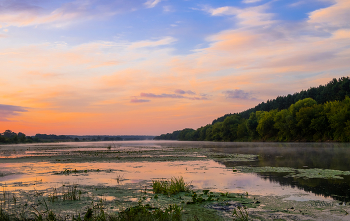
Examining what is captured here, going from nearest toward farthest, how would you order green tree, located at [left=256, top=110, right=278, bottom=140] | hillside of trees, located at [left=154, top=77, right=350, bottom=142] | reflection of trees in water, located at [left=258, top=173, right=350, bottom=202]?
reflection of trees in water, located at [left=258, top=173, right=350, bottom=202] < hillside of trees, located at [left=154, top=77, right=350, bottom=142] < green tree, located at [left=256, top=110, right=278, bottom=140]

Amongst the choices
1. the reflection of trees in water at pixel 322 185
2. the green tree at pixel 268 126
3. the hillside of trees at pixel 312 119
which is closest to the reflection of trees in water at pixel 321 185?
the reflection of trees in water at pixel 322 185

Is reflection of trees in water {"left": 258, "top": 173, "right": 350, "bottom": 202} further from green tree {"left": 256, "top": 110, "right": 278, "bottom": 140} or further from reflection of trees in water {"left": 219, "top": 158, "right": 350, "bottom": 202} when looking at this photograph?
green tree {"left": 256, "top": 110, "right": 278, "bottom": 140}

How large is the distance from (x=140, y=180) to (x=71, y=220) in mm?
8446

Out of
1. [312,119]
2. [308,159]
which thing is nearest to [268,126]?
[312,119]

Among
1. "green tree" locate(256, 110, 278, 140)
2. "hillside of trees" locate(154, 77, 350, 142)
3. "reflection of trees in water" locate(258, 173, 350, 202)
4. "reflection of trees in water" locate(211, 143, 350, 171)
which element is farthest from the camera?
"green tree" locate(256, 110, 278, 140)

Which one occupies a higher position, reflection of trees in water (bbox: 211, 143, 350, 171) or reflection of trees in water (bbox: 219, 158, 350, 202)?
reflection of trees in water (bbox: 219, 158, 350, 202)

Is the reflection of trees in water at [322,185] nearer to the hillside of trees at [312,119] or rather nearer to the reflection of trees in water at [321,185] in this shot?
the reflection of trees in water at [321,185]

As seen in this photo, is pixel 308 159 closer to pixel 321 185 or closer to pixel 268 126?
pixel 321 185

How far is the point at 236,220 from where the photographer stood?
26.9 feet

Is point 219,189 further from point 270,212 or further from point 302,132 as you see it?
point 302,132

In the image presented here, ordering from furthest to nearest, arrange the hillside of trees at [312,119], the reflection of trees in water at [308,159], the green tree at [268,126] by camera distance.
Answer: the green tree at [268,126] → the hillside of trees at [312,119] → the reflection of trees in water at [308,159]

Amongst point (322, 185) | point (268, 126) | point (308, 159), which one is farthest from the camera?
point (268, 126)

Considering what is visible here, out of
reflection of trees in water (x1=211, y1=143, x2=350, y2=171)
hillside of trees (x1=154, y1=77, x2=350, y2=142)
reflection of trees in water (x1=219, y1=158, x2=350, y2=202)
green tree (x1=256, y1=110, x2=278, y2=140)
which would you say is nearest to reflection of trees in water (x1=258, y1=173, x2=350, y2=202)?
reflection of trees in water (x1=219, y1=158, x2=350, y2=202)

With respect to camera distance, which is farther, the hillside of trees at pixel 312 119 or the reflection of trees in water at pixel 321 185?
the hillside of trees at pixel 312 119
